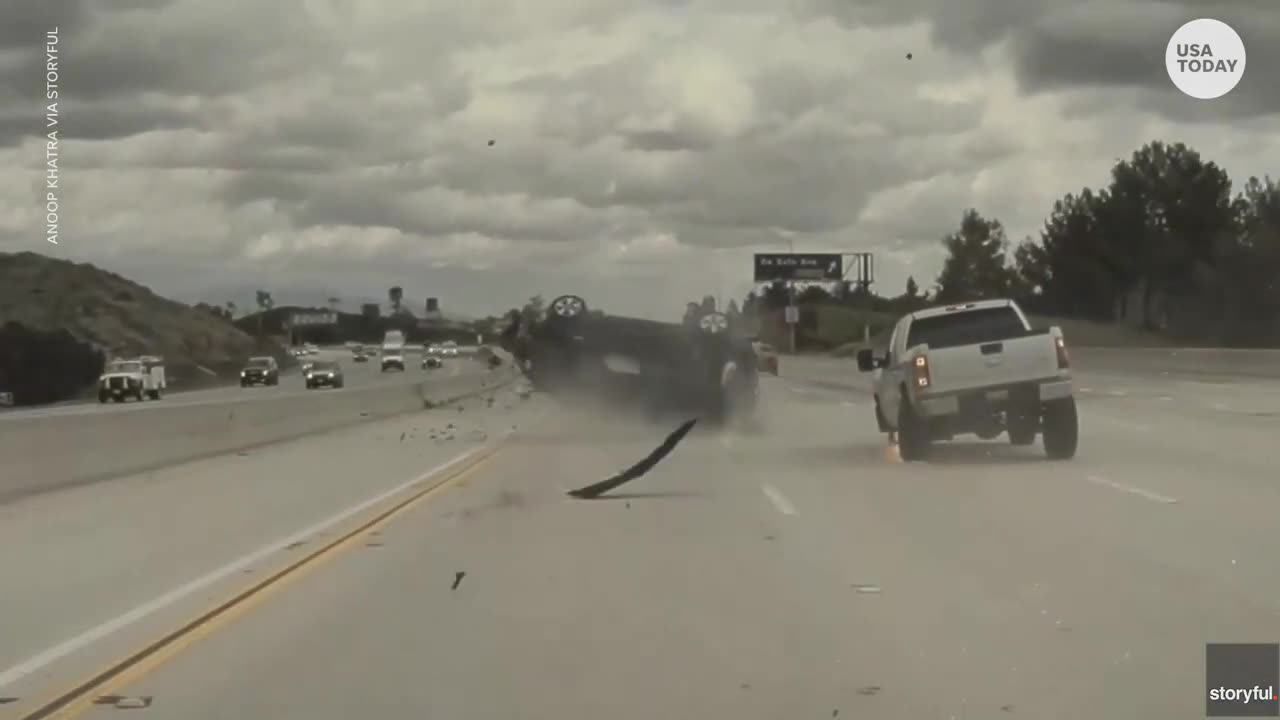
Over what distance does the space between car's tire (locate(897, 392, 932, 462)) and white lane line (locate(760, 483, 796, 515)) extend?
134 inches

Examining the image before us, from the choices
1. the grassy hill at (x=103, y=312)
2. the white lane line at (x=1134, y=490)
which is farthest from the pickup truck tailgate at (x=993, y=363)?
the grassy hill at (x=103, y=312)

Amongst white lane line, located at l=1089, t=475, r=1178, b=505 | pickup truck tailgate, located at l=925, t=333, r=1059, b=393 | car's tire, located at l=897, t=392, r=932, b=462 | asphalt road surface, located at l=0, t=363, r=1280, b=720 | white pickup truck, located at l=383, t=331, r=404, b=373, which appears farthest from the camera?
white pickup truck, located at l=383, t=331, r=404, b=373

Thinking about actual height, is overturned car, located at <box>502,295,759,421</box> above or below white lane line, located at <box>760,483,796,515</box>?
above

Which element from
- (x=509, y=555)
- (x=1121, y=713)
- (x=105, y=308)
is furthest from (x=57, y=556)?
(x=105, y=308)

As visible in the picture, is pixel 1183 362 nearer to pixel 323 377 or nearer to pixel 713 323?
pixel 713 323

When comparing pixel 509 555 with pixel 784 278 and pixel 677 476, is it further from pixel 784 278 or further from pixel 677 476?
pixel 784 278

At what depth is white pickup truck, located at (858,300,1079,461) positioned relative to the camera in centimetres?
2033

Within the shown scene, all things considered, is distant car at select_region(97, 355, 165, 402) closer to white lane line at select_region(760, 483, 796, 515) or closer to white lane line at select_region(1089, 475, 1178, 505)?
white lane line at select_region(760, 483, 796, 515)

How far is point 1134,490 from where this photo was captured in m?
17.0

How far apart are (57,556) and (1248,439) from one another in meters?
18.2

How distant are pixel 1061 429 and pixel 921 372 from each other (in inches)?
78.7

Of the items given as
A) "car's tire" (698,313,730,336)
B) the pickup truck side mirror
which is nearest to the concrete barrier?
"car's tire" (698,313,730,336)

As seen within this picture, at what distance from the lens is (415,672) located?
8078 mm

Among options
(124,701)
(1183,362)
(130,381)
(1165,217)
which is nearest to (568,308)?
(124,701)
